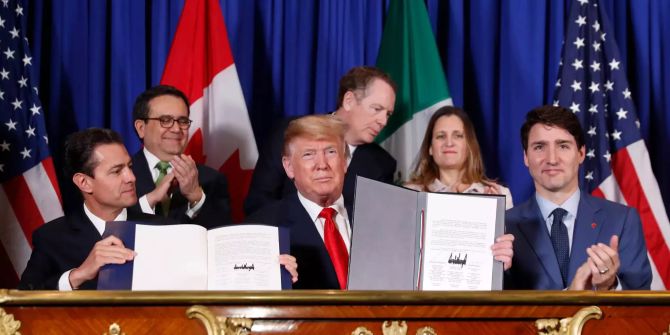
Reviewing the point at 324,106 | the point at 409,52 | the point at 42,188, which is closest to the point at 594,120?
the point at 409,52

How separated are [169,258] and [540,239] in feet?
4.64

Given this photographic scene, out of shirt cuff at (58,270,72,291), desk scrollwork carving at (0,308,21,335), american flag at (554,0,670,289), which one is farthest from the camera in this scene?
american flag at (554,0,670,289)

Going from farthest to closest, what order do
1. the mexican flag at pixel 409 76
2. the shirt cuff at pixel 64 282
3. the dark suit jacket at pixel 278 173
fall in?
the mexican flag at pixel 409 76, the dark suit jacket at pixel 278 173, the shirt cuff at pixel 64 282

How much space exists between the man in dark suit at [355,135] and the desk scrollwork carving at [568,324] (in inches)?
71.3

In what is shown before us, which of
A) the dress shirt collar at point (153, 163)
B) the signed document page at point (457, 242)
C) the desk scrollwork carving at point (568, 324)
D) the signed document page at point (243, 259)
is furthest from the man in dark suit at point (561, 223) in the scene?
the dress shirt collar at point (153, 163)

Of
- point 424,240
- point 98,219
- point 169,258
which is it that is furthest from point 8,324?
point 424,240

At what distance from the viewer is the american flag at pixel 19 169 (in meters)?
4.91

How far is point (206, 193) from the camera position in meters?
4.58

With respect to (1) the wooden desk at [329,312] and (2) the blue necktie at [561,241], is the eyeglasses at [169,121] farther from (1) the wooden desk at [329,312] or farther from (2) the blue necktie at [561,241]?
(1) the wooden desk at [329,312]

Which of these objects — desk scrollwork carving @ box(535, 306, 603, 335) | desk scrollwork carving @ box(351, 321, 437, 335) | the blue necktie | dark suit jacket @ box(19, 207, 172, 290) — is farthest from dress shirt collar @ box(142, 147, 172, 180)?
desk scrollwork carving @ box(535, 306, 603, 335)

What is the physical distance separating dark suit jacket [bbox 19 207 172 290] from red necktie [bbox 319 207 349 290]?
21.3 inches

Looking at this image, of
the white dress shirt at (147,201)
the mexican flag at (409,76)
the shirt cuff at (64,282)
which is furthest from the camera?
the mexican flag at (409,76)

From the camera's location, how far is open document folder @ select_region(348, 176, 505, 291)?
3.16 m

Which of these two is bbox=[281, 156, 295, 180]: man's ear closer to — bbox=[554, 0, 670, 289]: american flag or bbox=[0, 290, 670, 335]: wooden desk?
bbox=[0, 290, 670, 335]: wooden desk
